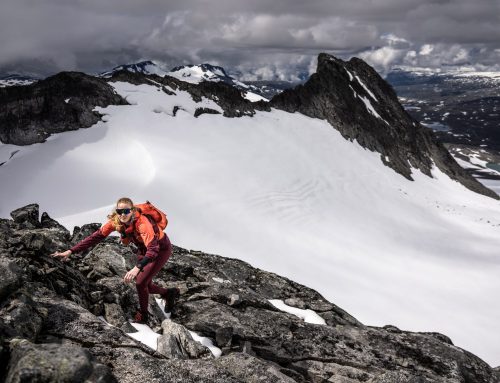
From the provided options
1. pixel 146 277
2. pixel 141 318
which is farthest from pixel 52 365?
pixel 141 318

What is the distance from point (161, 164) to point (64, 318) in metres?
30.6

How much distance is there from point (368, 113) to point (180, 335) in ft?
230

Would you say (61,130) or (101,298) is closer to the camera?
(101,298)

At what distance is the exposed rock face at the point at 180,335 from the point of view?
677cm

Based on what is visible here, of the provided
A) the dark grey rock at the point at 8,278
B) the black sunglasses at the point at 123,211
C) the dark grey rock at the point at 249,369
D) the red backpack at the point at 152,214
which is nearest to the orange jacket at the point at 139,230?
the red backpack at the point at 152,214

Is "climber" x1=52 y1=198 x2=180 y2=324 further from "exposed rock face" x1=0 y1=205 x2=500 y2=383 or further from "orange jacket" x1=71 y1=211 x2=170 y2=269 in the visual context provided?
"exposed rock face" x1=0 y1=205 x2=500 y2=383

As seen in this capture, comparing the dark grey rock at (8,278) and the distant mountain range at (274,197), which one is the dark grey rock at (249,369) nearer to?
the distant mountain range at (274,197)

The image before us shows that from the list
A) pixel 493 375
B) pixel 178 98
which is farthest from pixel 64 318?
pixel 178 98

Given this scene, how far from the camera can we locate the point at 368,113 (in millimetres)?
73125

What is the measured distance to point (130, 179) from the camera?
34.7 metres

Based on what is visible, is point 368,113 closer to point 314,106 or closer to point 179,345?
point 314,106

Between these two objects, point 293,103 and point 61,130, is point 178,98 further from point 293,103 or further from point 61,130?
point 293,103

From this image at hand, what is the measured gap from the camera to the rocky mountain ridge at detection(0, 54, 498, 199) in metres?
44.5

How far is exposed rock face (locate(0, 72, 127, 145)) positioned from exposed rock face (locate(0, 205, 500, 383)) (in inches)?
1247
